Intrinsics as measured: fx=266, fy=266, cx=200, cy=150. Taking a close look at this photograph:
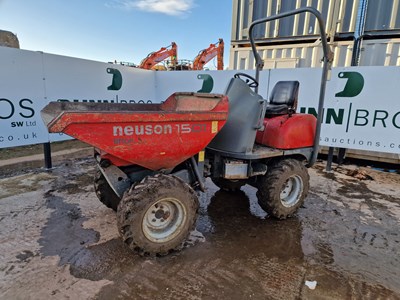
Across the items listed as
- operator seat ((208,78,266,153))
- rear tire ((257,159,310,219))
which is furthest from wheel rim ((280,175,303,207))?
operator seat ((208,78,266,153))

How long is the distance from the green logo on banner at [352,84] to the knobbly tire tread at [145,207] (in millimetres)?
4089

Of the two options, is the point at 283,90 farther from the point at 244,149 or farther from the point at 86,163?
the point at 86,163

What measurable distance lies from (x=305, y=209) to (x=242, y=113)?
166cm

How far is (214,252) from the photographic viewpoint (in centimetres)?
257

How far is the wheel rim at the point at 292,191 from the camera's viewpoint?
3271 millimetres

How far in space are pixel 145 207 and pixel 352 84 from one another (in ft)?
15.0

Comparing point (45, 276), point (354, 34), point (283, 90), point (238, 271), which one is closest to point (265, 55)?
point (354, 34)

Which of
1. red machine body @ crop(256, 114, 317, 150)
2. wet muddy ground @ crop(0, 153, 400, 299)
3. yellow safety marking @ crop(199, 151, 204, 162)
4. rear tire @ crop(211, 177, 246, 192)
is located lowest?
wet muddy ground @ crop(0, 153, 400, 299)

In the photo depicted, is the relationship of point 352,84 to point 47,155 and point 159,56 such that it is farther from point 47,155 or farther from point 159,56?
point 159,56

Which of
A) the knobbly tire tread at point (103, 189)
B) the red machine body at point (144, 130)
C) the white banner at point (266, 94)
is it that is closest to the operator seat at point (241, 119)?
the red machine body at point (144, 130)

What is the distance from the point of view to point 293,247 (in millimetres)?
2695

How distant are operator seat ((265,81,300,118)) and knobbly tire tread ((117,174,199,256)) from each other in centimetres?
157

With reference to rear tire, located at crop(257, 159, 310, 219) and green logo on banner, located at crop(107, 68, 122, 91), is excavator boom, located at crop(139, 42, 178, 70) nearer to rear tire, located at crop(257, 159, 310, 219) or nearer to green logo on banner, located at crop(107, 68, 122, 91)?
green logo on banner, located at crop(107, 68, 122, 91)

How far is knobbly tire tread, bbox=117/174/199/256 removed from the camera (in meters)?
2.20
